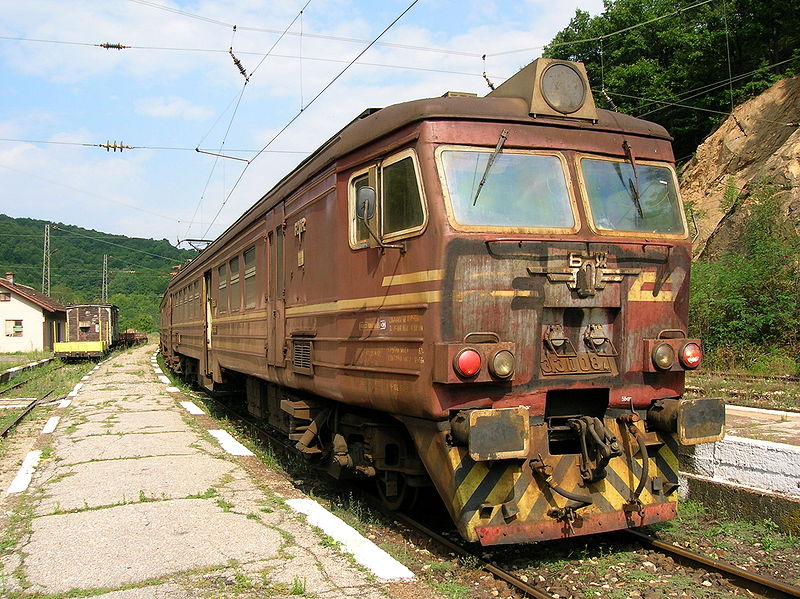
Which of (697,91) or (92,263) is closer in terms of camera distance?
(697,91)

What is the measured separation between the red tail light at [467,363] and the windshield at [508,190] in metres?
0.94

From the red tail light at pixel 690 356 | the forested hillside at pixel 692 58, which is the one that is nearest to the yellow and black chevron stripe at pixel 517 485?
the red tail light at pixel 690 356

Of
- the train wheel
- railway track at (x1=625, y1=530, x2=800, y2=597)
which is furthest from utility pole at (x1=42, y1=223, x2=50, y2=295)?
railway track at (x1=625, y1=530, x2=800, y2=597)

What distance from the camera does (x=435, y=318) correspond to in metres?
4.84

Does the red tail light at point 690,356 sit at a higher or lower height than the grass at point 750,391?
higher

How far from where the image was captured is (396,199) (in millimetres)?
5402

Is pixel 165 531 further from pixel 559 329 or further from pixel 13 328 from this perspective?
pixel 13 328

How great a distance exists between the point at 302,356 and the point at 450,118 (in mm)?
3054

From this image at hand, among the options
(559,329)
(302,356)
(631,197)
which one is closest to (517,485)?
(559,329)

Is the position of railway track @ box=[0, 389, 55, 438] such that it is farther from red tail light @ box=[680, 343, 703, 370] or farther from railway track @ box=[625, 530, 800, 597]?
red tail light @ box=[680, 343, 703, 370]

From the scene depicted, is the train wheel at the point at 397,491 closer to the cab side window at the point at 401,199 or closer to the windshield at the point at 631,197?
the cab side window at the point at 401,199

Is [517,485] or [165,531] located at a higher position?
[517,485]

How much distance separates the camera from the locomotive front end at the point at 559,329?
4.82 meters

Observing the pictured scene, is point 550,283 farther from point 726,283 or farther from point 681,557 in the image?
point 726,283
